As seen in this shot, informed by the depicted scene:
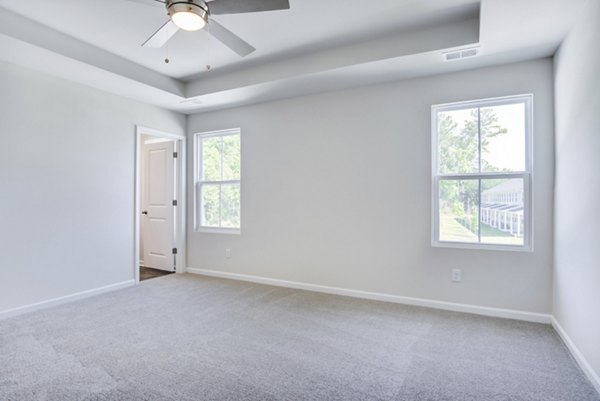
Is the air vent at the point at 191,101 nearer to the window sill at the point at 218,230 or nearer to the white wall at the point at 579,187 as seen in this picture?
the window sill at the point at 218,230

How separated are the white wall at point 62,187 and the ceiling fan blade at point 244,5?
2.56 meters

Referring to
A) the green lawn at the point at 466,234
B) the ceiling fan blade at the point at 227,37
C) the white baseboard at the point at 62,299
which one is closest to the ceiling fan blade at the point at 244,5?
the ceiling fan blade at the point at 227,37

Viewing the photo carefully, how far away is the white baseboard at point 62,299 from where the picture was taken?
322 cm

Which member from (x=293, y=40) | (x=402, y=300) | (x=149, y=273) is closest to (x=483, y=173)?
(x=402, y=300)

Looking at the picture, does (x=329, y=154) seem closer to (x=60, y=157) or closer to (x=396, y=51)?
(x=396, y=51)

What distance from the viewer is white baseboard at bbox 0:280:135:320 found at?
10.5 feet

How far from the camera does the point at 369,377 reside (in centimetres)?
215

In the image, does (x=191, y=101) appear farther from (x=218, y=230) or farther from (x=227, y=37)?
(x=227, y=37)

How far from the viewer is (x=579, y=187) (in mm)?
2381

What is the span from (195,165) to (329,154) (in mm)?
2275

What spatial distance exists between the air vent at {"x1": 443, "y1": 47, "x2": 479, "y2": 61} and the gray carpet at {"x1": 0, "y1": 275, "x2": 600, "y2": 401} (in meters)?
2.44

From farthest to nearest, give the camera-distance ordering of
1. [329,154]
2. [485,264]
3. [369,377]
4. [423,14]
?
[329,154]
[485,264]
[423,14]
[369,377]

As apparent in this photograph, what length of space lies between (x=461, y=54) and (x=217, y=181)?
11.5 ft

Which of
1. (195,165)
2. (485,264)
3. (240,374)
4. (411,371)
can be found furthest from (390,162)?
(195,165)
